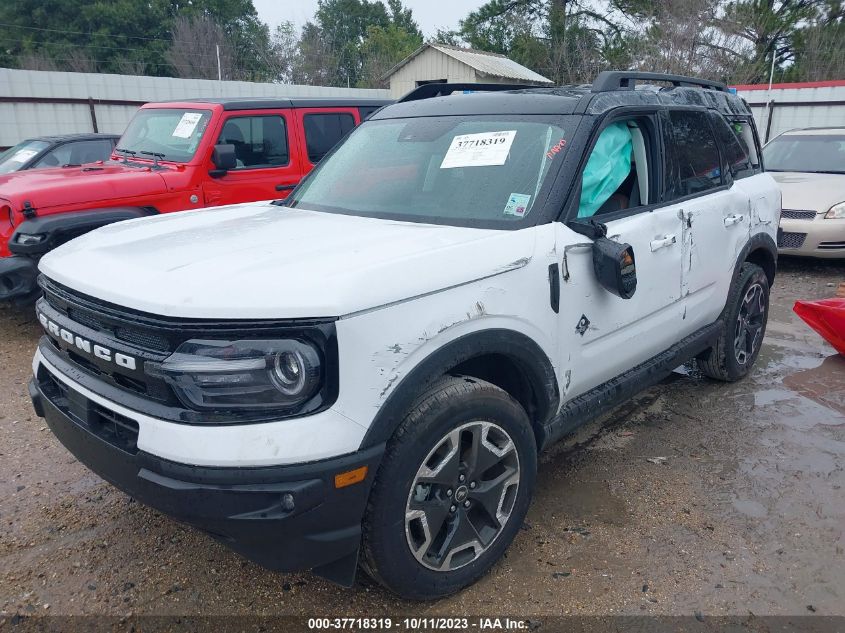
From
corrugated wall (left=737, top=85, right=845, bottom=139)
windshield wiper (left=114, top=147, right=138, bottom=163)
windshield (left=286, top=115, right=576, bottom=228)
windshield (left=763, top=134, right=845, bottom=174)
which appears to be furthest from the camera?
corrugated wall (left=737, top=85, right=845, bottom=139)

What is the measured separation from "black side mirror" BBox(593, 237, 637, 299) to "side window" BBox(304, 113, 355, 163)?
14.6 ft

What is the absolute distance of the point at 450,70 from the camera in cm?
2316

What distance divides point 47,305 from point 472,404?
5.79ft

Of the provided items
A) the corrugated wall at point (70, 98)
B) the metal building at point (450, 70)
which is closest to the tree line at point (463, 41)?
the metal building at point (450, 70)

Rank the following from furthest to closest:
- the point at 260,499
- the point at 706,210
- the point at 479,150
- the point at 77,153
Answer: the point at 77,153 < the point at 706,210 < the point at 479,150 < the point at 260,499

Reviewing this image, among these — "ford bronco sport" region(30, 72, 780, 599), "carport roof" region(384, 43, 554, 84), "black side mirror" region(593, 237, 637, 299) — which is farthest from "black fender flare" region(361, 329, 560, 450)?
"carport roof" region(384, 43, 554, 84)

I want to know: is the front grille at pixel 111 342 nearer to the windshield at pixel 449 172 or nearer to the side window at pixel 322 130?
the windshield at pixel 449 172

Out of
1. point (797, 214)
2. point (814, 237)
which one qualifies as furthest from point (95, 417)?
point (797, 214)

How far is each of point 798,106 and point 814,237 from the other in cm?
1083

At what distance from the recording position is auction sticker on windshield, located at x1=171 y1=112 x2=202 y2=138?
632cm

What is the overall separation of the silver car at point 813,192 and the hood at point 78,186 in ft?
22.3

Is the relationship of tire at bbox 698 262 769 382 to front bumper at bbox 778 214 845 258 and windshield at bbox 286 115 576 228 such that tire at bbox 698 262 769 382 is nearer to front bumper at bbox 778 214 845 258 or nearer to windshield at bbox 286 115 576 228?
windshield at bbox 286 115 576 228

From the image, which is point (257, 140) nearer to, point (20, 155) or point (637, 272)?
point (20, 155)

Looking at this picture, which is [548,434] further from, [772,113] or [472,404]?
[772,113]
